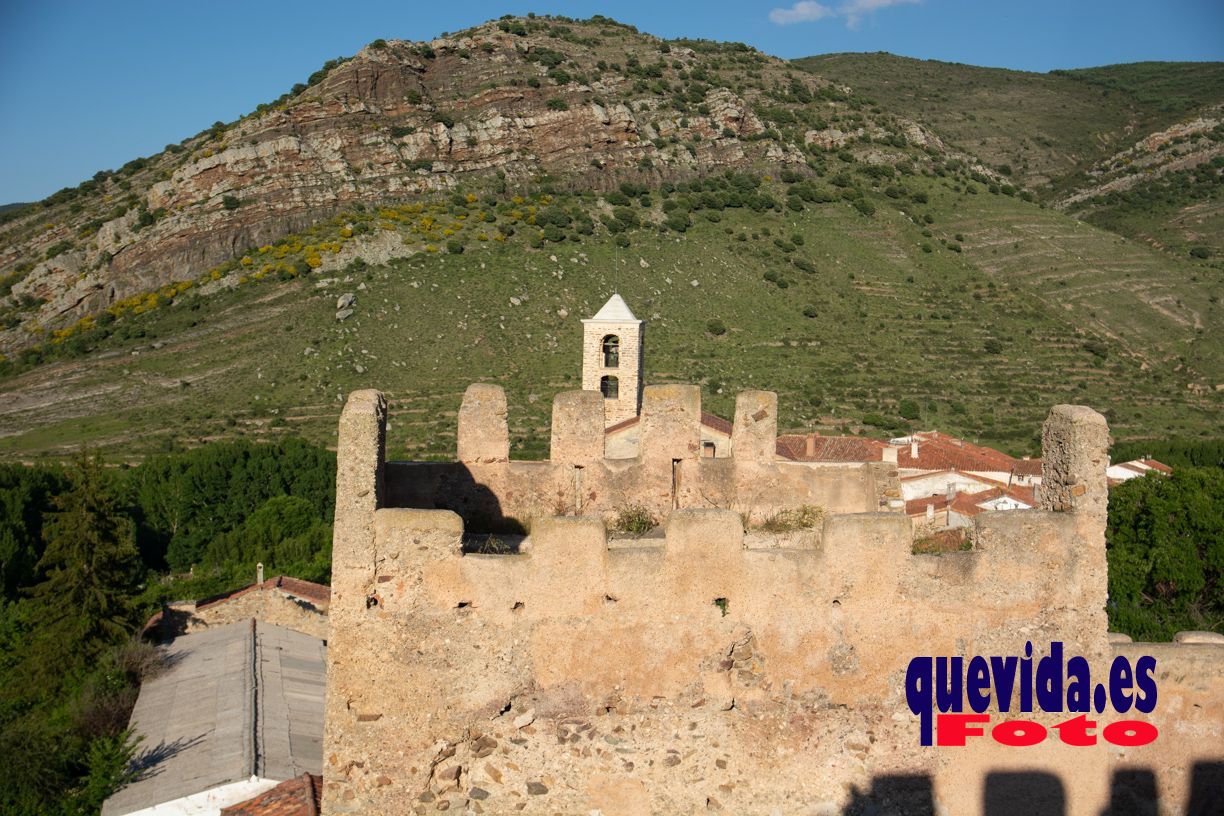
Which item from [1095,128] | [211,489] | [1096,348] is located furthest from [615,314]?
[1095,128]

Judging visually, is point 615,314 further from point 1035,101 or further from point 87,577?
point 1035,101

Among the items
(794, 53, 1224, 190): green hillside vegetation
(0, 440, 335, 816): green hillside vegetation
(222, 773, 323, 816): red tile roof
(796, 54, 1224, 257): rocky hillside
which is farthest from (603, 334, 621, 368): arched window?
(794, 53, 1224, 190): green hillside vegetation

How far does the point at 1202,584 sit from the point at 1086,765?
2603 cm

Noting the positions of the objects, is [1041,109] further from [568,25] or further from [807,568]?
[807,568]

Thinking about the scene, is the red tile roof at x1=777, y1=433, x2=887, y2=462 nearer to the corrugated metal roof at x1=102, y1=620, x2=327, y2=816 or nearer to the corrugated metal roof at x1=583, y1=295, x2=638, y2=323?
the corrugated metal roof at x1=583, y1=295, x2=638, y2=323

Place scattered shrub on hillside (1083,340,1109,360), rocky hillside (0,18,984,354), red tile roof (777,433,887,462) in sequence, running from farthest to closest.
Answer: rocky hillside (0,18,984,354) < scattered shrub on hillside (1083,340,1109,360) < red tile roof (777,433,887,462)

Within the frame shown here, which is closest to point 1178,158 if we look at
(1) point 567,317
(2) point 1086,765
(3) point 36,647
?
(1) point 567,317

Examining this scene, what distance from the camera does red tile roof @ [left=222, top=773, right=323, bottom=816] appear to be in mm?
15345

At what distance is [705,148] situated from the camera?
86.5 m

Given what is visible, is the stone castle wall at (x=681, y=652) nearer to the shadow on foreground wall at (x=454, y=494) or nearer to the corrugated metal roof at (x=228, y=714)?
the shadow on foreground wall at (x=454, y=494)

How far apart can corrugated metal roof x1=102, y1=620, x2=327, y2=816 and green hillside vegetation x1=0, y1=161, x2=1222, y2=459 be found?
1566 cm

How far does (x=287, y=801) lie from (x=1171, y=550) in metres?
25.4

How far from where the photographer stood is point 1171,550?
31.6m

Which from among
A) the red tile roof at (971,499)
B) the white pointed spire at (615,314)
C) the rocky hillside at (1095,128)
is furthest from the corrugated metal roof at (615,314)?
the rocky hillside at (1095,128)
